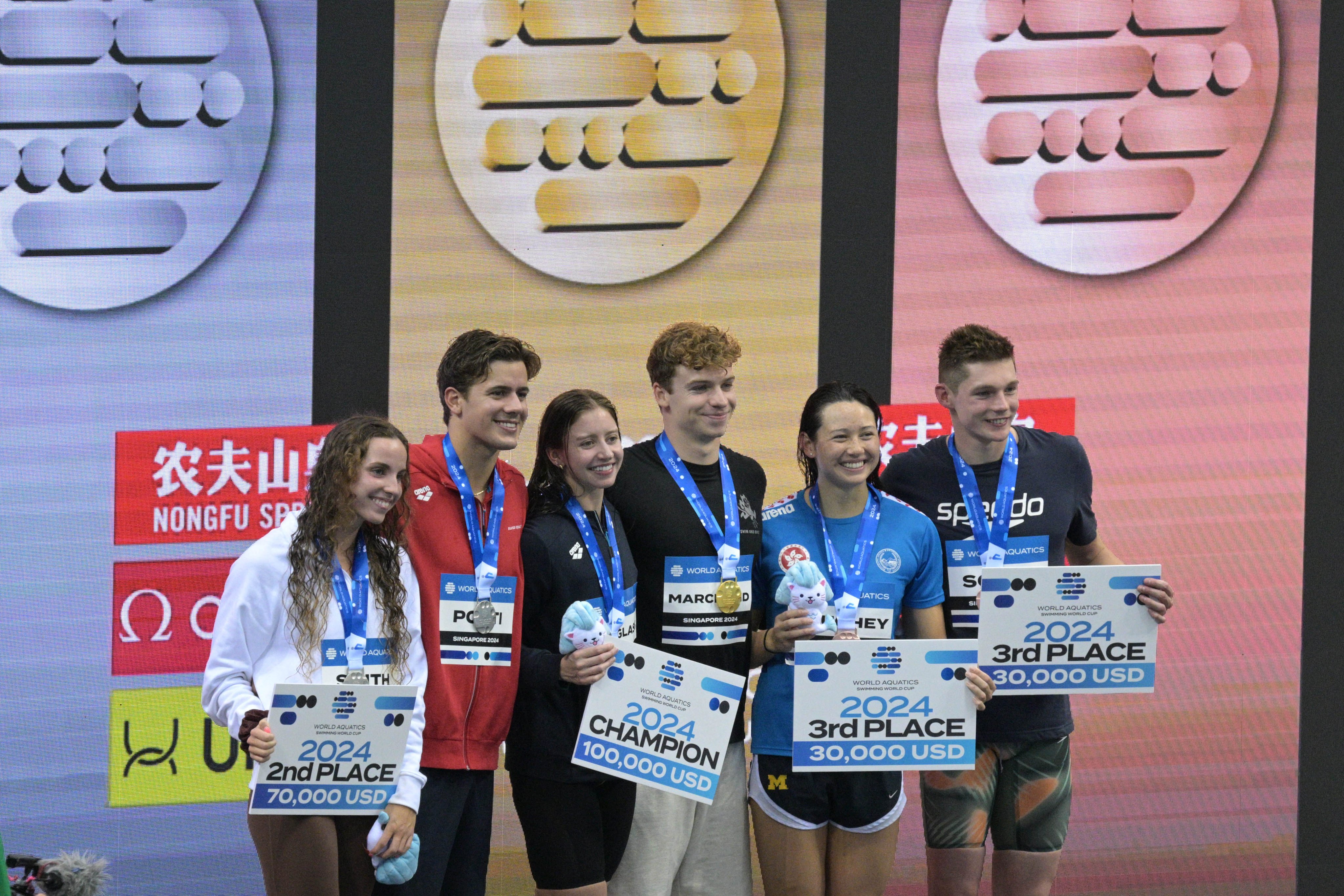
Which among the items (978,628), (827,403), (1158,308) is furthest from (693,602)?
(1158,308)

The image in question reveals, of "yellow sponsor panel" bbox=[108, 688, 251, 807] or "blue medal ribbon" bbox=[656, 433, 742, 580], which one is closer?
"blue medal ribbon" bbox=[656, 433, 742, 580]

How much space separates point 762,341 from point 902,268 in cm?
53

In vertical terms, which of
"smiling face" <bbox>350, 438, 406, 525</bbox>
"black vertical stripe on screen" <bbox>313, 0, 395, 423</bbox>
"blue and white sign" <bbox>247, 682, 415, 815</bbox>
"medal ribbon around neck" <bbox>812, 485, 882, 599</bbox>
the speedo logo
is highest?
"black vertical stripe on screen" <bbox>313, 0, 395, 423</bbox>

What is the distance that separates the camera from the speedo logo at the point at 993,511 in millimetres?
3301

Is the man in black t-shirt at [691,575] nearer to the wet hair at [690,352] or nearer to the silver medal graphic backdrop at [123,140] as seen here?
the wet hair at [690,352]

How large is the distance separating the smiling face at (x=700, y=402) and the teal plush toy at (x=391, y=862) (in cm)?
111

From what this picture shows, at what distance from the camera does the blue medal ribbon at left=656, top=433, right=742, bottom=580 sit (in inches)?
119

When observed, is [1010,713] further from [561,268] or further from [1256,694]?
[561,268]

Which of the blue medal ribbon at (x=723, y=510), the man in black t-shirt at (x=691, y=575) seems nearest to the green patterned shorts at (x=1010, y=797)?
the man in black t-shirt at (x=691, y=575)

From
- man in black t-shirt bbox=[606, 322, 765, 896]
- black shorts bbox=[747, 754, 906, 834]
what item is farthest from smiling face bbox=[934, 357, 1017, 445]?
black shorts bbox=[747, 754, 906, 834]

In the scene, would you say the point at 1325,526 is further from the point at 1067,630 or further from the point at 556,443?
the point at 556,443

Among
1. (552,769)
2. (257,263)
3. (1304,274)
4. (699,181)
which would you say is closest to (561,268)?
(699,181)

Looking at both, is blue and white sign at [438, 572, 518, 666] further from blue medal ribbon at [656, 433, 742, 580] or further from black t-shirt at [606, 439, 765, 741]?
blue medal ribbon at [656, 433, 742, 580]

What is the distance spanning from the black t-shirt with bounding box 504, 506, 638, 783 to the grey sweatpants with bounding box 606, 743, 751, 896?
0.19 meters
